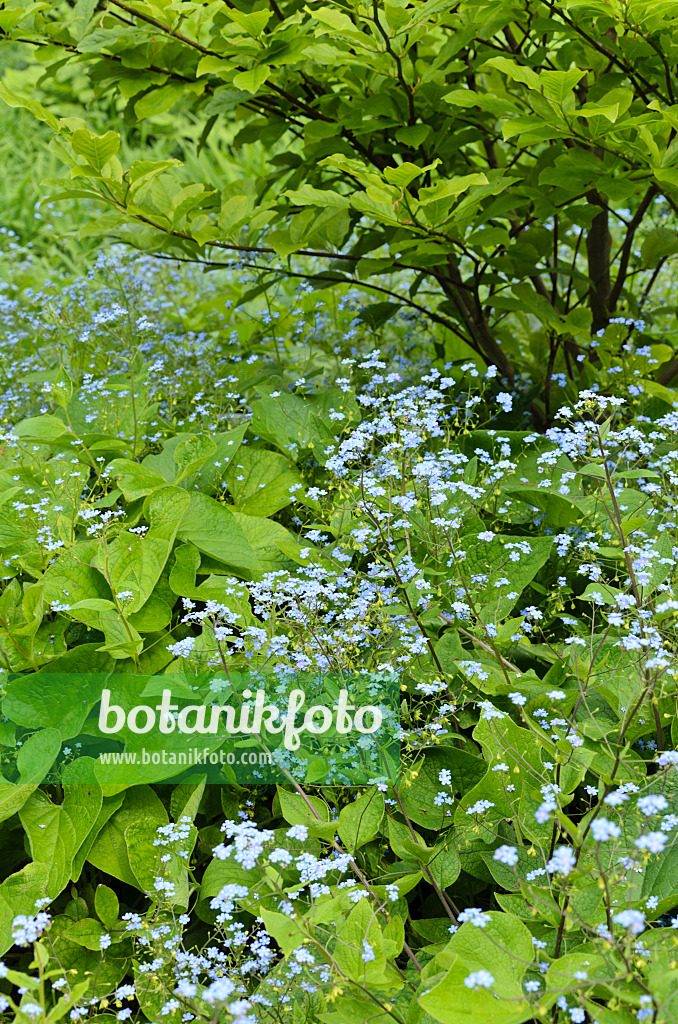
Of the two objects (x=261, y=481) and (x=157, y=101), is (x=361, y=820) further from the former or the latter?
(x=157, y=101)

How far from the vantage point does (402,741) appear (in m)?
1.93

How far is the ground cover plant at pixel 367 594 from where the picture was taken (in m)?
1.45

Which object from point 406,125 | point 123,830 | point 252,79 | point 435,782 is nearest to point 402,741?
point 435,782

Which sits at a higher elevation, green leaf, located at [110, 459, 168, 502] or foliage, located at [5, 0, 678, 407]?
foliage, located at [5, 0, 678, 407]

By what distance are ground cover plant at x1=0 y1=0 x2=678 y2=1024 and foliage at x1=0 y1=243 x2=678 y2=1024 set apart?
0.03 ft

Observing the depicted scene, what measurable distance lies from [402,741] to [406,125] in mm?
1780

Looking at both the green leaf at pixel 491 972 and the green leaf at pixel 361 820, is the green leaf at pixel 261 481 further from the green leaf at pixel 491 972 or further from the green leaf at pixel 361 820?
the green leaf at pixel 491 972

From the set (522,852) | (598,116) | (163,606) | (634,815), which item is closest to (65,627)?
(163,606)

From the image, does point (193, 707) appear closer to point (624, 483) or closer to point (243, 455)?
point (243, 455)

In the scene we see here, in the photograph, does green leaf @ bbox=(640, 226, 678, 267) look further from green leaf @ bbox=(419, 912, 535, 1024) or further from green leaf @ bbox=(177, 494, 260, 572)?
green leaf @ bbox=(419, 912, 535, 1024)

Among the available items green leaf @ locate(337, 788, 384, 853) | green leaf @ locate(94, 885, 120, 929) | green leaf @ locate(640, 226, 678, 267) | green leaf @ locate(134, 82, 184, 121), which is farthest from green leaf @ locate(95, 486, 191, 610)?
green leaf @ locate(640, 226, 678, 267)

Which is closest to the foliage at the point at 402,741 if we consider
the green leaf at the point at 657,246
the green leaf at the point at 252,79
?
the green leaf at the point at 657,246

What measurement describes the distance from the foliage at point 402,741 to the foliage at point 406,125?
432mm

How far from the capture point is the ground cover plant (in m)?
Answer: 1.45
